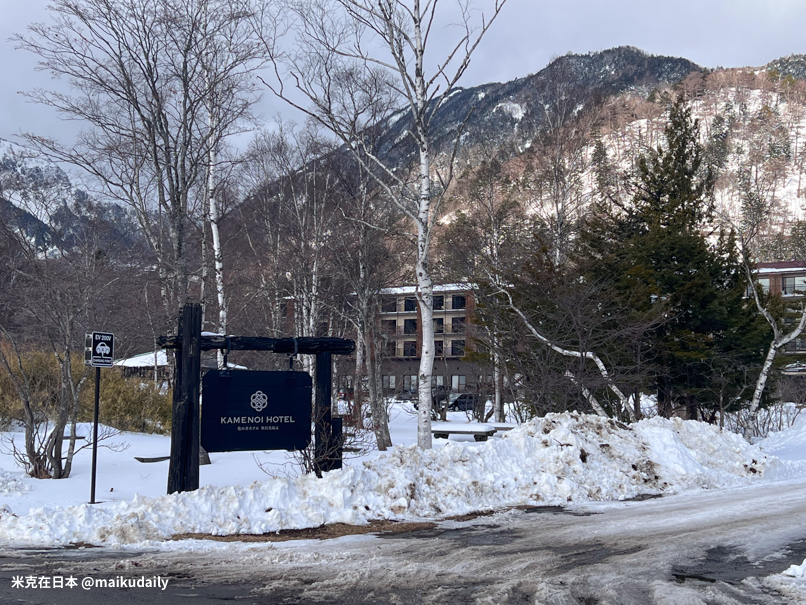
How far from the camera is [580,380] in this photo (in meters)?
18.1

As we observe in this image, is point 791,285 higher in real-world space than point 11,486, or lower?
higher

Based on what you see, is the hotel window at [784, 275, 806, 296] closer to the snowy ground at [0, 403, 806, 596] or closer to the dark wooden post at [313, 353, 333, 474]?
the snowy ground at [0, 403, 806, 596]

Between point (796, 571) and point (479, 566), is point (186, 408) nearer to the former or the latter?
point (479, 566)

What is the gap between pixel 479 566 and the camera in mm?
6824

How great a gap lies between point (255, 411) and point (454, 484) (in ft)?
10.0

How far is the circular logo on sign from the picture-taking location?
9938mm

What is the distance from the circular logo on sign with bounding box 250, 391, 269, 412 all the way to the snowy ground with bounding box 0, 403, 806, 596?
3.35 ft

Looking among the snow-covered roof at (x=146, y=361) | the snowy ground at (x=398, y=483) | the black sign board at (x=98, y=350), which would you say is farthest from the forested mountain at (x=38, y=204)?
the snow-covered roof at (x=146, y=361)

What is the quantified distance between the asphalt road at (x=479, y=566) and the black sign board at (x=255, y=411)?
2.33 m

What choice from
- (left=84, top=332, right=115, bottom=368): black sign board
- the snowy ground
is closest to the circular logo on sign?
the snowy ground

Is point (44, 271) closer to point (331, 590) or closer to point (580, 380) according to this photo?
point (331, 590)

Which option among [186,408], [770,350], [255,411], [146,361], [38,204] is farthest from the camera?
[146,361]

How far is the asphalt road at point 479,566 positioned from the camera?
580 cm

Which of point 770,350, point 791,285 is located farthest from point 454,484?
Result: point 791,285
